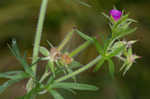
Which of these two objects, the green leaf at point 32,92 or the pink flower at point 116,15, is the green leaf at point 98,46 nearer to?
the pink flower at point 116,15

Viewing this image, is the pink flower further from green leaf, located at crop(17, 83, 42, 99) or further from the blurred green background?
the blurred green background

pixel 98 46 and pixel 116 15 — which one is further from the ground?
pixel 116 15

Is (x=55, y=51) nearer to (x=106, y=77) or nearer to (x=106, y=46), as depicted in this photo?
(x=106, y=46)

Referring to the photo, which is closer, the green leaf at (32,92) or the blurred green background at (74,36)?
the green leaf at (32,92)

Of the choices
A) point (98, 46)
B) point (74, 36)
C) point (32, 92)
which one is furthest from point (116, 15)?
point (74, 36)

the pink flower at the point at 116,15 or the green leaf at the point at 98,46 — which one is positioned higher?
the pink flower at the point at 116,15

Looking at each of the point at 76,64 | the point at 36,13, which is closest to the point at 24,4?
the point at 36,13

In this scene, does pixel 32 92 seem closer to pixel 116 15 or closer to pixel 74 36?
pixel 116 15

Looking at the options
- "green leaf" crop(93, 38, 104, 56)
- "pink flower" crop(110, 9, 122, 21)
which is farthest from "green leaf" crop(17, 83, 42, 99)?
"pink flower" crop(110, 9, 122, 21)

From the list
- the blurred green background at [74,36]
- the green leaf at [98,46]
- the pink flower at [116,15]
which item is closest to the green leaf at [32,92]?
the green leaf at [98,46]
